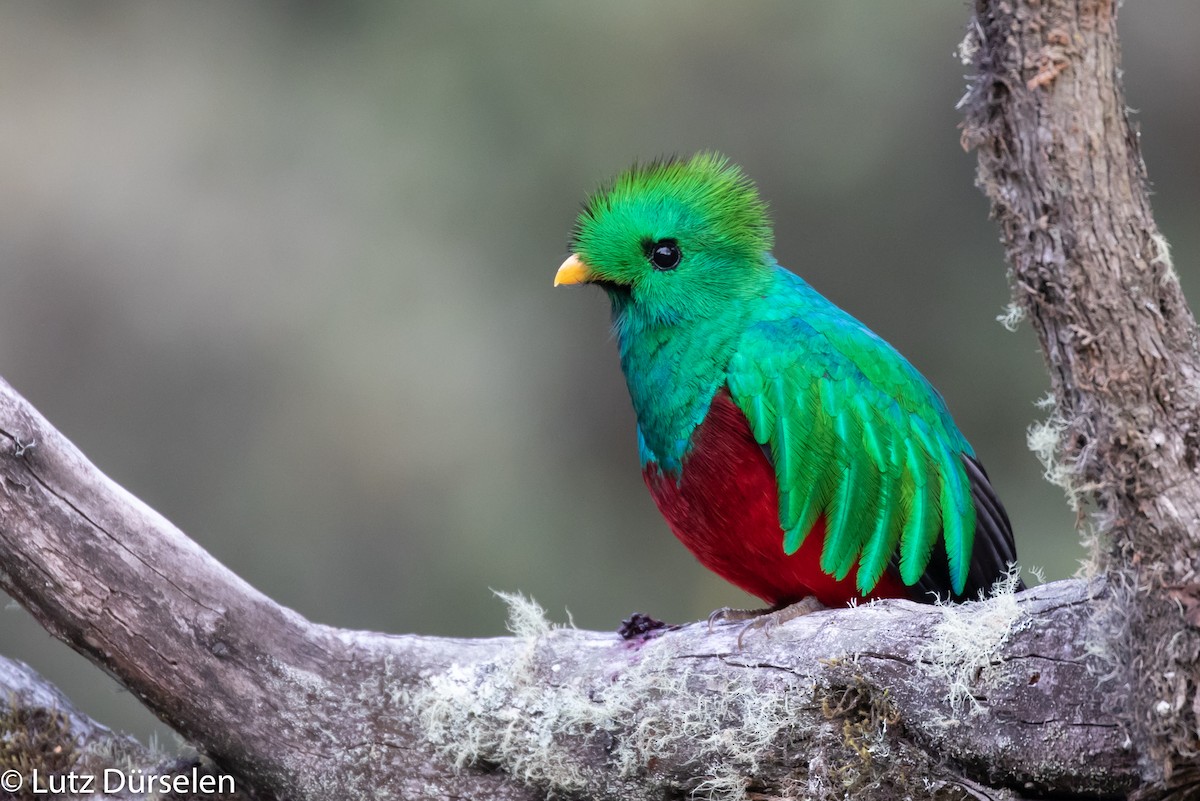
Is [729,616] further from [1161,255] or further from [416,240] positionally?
Answer: [416,240]

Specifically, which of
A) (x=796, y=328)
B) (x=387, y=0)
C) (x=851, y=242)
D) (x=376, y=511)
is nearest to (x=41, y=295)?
(x=376, y=511)

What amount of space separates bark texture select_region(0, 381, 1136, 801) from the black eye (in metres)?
0.87

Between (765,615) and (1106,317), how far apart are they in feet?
3.72

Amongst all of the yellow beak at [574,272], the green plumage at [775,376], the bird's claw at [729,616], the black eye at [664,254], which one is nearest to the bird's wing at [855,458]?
the green plumage at [775,376]

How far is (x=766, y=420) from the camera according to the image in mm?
2621

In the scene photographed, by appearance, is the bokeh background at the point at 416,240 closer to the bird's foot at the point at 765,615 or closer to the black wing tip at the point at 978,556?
the black wing tip at the point at 978,556

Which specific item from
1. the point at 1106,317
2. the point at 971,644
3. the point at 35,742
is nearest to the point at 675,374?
the point at 971,644

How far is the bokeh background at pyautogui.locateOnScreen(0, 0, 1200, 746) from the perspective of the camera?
233 inches

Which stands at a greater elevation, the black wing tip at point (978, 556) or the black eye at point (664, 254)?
the black eye at point (664, 254)

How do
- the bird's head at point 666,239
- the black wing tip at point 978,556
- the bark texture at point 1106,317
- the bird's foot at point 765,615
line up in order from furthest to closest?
the bird's head at point 666,239
the black wing tip at point 978,556
the bird's foot at point 765,615
the bark texture at point 1106,317

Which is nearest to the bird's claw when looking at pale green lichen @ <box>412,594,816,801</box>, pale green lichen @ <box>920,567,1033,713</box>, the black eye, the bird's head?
pale green lichen @ <box>412,594,816,801</box>

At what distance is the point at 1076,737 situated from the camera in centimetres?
194

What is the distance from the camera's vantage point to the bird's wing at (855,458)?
8.48 ft

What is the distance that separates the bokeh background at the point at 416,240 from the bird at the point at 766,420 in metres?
3.05
